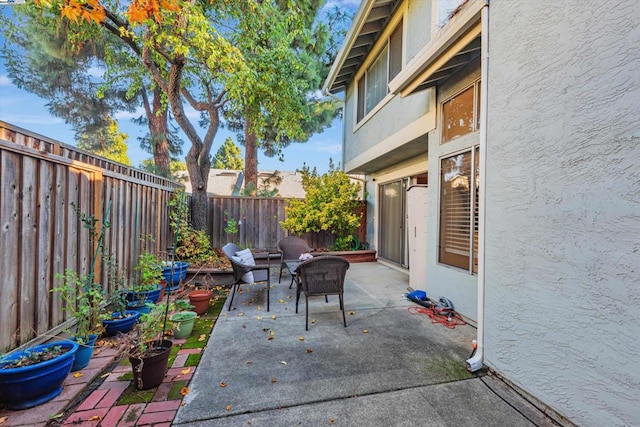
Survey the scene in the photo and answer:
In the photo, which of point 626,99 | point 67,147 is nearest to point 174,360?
point 67,147

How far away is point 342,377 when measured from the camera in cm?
256

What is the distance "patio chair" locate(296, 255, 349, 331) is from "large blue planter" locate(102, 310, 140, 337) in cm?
207

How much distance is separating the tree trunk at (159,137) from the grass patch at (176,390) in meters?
9.60

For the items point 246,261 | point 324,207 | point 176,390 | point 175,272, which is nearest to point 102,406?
point 176,390

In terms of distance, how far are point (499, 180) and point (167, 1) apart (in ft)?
19.2

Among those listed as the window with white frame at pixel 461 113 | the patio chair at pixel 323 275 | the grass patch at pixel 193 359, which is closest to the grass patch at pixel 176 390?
the grass patch at pixel 193 359

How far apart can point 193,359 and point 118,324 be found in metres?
1.11

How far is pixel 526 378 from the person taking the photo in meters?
2.29

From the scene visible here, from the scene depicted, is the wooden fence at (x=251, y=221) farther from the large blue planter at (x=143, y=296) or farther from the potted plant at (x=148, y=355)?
the potted plant at (x=148, y=355)

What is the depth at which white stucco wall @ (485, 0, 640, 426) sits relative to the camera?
171 centimetres

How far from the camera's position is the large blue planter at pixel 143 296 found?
3867 mm

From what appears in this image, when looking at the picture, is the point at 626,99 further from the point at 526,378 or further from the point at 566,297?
the point at 526,378

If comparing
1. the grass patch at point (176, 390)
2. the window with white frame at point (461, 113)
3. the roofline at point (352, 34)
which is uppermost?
the roofline at point (352, 34)

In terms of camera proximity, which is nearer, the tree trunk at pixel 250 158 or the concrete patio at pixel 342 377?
the concrete patio at pixel 342 377
